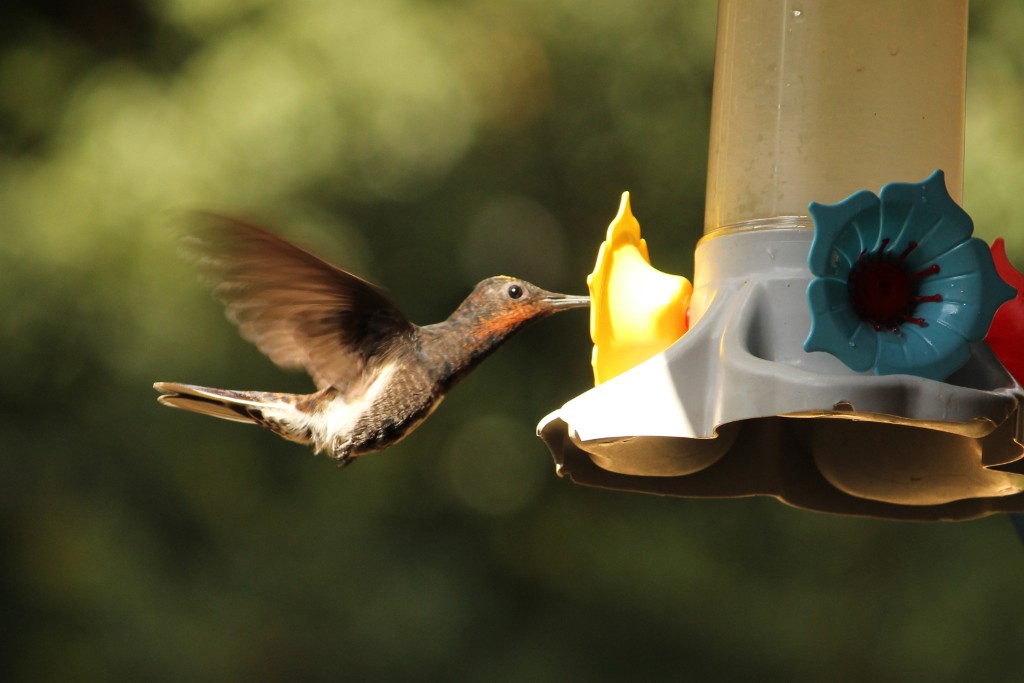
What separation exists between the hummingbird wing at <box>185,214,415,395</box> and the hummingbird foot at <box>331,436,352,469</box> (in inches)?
5.0

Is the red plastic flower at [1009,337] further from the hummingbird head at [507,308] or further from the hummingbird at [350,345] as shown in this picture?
the hummingbird head at [507,308]

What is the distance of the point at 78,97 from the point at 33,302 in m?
0.73

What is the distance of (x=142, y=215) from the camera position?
14.3 feet

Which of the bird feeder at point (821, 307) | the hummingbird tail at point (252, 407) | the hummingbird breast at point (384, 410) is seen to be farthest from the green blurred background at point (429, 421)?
the bird feeder at point (821, 307)

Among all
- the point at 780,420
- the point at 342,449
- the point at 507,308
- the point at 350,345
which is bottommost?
the point at 342,449

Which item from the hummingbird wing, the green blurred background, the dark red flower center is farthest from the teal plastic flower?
the green blurred background

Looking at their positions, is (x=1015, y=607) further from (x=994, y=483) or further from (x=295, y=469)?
(x=994, y=483)

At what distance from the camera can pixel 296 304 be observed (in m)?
2.92

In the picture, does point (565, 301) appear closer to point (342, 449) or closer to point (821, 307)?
point (342, 449)

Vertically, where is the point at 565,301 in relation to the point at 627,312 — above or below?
above

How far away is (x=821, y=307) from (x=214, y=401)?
1.58m

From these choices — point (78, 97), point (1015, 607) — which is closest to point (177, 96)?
point (78, 97)

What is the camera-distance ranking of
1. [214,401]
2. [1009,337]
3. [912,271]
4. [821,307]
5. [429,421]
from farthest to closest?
1. [429,421]
2. [214,401]
3. [1009,337]
4. [912,271]
5. [821,307]

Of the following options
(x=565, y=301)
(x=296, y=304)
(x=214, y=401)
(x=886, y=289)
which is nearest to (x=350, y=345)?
(x=296, y=304)
